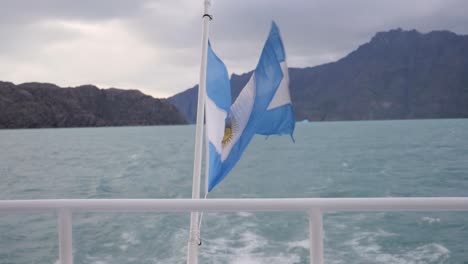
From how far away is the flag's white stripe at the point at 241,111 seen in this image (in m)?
2.92

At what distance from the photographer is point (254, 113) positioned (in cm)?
289

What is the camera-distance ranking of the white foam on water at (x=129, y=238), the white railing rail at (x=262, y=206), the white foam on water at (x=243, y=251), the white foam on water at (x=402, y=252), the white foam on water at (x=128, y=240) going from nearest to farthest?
the white railing rail at (x=262, y=206)
the white foam on water at (x=243, y=251)
the white foam on water at (x=402, y=252)
the white foam on water at (x=128, y=240)
the white foam on water at (x=129, y=238)

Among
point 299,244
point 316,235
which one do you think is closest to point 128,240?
point 299,244

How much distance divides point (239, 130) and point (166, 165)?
38.7 metres

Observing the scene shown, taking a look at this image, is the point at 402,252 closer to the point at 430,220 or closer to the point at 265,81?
the point at 430,220

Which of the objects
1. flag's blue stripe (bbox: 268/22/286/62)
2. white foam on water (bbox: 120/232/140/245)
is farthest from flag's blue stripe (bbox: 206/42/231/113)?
white foam on water (bbox: 120/232/140/245)

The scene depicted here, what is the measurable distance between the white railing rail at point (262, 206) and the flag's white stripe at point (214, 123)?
1368mm

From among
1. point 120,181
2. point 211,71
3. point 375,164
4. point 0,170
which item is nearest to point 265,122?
point 211,71

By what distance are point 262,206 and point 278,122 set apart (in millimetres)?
1488

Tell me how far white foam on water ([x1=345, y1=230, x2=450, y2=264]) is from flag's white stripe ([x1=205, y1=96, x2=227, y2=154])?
9.13 metres

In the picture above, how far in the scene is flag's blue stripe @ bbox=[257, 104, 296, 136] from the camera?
2891 mm

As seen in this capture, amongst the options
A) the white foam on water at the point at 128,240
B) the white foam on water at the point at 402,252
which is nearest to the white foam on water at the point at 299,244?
the white foam on water at the point at 402,252

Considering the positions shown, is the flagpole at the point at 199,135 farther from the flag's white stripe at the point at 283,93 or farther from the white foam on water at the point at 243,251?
the white foam on water at the point at 243,251

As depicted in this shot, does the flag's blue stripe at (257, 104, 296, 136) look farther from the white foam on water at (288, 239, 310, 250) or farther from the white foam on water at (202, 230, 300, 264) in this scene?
the white foam on water at (288, 239, 310, 250)
